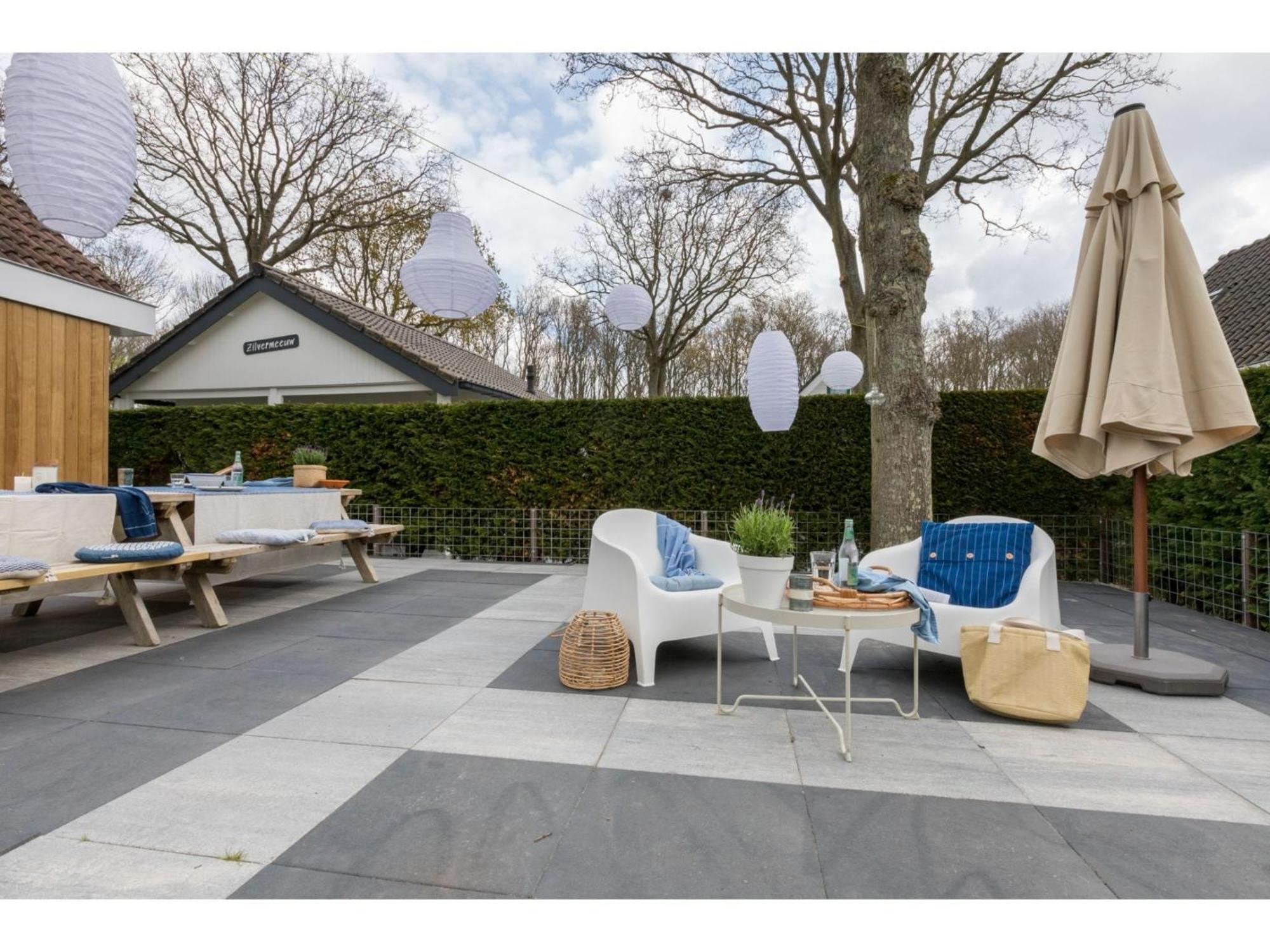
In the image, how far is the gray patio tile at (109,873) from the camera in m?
1.59

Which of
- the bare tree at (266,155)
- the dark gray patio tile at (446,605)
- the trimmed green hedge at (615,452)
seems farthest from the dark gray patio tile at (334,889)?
the bare tree at (266,155)

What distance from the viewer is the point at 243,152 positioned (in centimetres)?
1514

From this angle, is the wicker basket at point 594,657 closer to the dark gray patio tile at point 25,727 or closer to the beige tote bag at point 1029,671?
the beige tote bag at point 1029,671

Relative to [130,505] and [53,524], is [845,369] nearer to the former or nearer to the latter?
[130,505]

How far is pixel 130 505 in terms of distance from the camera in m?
4.29

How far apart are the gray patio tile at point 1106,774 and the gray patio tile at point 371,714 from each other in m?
2.40

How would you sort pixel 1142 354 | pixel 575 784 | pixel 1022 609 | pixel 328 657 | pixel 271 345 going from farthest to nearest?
1. pixel 271 345
2. pixel 328 657
3. pixel 1022 609
4. pixel 1142 354
5. pixel 575 784

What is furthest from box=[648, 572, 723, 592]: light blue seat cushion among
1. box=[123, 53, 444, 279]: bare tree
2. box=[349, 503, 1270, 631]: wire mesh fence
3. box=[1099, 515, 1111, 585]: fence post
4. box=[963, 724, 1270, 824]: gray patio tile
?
box=[123, 53, 444, 279]: bare tree

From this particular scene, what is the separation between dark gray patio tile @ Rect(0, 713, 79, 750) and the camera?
8.34 ft

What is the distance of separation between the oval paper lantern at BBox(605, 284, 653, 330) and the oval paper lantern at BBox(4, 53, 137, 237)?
415 centimetres

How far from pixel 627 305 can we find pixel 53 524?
4.84 m

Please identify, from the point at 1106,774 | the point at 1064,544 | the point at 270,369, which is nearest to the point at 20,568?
the point at 1106,774

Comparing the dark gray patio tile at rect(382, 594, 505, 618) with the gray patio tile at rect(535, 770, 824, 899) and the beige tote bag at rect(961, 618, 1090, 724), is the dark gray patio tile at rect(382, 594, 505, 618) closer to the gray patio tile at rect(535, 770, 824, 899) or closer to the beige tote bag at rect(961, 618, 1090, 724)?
the gray patio tile at rect(535, 770, 824, 899)

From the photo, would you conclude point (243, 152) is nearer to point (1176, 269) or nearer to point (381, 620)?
point (381, 620)
